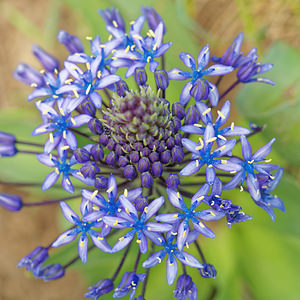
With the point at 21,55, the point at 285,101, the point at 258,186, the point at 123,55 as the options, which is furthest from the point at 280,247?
the point at 21,55

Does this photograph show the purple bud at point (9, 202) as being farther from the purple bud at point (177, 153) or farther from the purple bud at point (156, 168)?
the purple bud at point (177, 153)

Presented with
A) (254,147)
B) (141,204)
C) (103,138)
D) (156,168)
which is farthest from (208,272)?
(254,147)

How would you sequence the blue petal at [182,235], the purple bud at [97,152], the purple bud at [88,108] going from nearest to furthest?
1. the blue petal at [182,235]
2. the purple bud at [97,152]
3. the purple bud at [88,108]

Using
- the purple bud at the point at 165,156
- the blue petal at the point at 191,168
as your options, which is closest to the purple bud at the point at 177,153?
the purple bud at the point at 165,156

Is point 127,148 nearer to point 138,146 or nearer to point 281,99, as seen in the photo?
point 138,146

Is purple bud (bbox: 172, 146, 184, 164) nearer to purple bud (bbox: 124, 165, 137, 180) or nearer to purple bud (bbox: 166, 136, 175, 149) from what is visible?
purple bud (bbox: 166, 136, 175, 149)

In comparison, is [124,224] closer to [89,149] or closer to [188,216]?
[188,216]
